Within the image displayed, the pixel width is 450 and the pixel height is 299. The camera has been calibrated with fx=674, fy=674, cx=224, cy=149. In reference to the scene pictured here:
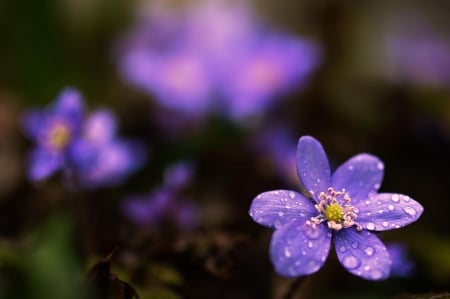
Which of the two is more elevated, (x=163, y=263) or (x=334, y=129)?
(x=334, y=129)

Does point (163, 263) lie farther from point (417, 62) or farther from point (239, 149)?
point (417, 62)

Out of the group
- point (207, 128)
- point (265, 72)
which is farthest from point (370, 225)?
point (265, 72)

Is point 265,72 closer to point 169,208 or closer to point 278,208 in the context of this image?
point 169,208

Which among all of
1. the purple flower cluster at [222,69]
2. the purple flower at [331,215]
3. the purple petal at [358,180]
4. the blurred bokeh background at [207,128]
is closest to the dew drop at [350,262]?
the purple flower at [331,215]


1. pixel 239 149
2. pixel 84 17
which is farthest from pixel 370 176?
pixel 84 17

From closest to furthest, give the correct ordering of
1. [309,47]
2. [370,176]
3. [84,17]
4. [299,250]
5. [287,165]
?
[299,250]
[370,176]
[287,165]
[309,47]
[84,17]

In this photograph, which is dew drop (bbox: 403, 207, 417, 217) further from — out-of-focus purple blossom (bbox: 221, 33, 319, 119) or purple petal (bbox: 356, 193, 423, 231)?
out-of-focus purple blossom (bbox: 221, 33, 319, 119)
